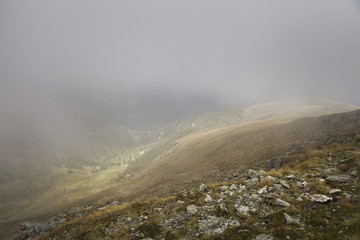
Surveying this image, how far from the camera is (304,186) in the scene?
51.1ft

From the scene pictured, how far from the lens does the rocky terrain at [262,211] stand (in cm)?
1064

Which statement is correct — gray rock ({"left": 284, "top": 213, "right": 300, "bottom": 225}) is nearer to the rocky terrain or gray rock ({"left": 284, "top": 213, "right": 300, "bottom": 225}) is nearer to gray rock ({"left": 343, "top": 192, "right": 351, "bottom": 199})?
the rocky terrain

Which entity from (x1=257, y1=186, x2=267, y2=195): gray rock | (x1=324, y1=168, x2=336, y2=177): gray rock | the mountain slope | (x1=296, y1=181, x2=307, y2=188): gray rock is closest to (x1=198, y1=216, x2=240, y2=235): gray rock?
(x1=257, y1=186, x2=267, y2=195): gray rock

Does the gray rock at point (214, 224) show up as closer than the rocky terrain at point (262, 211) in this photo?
No

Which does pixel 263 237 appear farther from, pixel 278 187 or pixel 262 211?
pixel 278 187

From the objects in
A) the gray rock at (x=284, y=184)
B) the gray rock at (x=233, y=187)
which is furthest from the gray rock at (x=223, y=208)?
the gray rock at (x=284, y=184)

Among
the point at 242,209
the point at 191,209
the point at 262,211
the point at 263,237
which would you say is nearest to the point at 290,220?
the point at 263,237

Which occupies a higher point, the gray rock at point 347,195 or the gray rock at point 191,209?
the gray rock at point 347,195

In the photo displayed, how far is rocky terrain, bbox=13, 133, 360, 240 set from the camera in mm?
→ 10641

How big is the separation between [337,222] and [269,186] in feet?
22.0

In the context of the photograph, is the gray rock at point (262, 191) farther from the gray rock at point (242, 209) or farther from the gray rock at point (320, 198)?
the gray rock at point (320, 198)

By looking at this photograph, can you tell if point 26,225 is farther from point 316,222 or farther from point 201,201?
point 316,222

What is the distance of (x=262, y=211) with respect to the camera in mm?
13500

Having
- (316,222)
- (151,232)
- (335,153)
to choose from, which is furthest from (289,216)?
(335,153)
